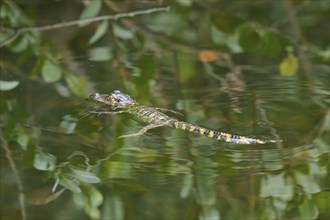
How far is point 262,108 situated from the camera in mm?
1680

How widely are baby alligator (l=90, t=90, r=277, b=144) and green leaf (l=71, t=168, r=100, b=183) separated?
0.17 m

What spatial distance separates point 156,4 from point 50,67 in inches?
24.8

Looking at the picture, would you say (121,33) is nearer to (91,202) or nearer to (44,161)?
(44,161)

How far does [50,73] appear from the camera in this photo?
188 centimetres

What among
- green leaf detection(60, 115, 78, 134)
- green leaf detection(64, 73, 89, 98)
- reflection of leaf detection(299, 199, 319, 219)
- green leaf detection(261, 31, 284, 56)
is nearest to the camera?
reflection of leaf detection(299, 199, 319, 219)

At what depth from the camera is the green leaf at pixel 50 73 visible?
1877 mm

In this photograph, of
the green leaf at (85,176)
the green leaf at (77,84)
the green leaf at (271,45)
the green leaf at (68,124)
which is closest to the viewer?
the green leaf at (85,176)

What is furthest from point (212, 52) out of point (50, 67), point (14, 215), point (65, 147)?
point (14, 215)

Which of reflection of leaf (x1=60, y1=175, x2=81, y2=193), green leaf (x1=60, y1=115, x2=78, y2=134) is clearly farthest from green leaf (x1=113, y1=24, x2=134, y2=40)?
reflection of leaf (x1=60, y1=175, x2=81, y2=193)

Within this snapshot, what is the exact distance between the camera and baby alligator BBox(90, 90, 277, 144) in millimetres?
1524

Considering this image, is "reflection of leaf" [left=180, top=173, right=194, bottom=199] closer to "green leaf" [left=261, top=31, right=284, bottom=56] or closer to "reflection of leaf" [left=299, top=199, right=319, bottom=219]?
"reflection of leaf" [left=299, top=199, right=319, bottom=219]

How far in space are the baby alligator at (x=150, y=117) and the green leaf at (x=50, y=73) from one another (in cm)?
15

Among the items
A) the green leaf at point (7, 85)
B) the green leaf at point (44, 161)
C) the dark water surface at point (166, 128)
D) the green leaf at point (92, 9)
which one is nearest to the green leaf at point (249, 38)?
the dark water surface at point (166, 128)

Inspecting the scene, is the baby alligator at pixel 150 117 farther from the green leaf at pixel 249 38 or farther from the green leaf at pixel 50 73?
the green leaf at pixel 249 38
